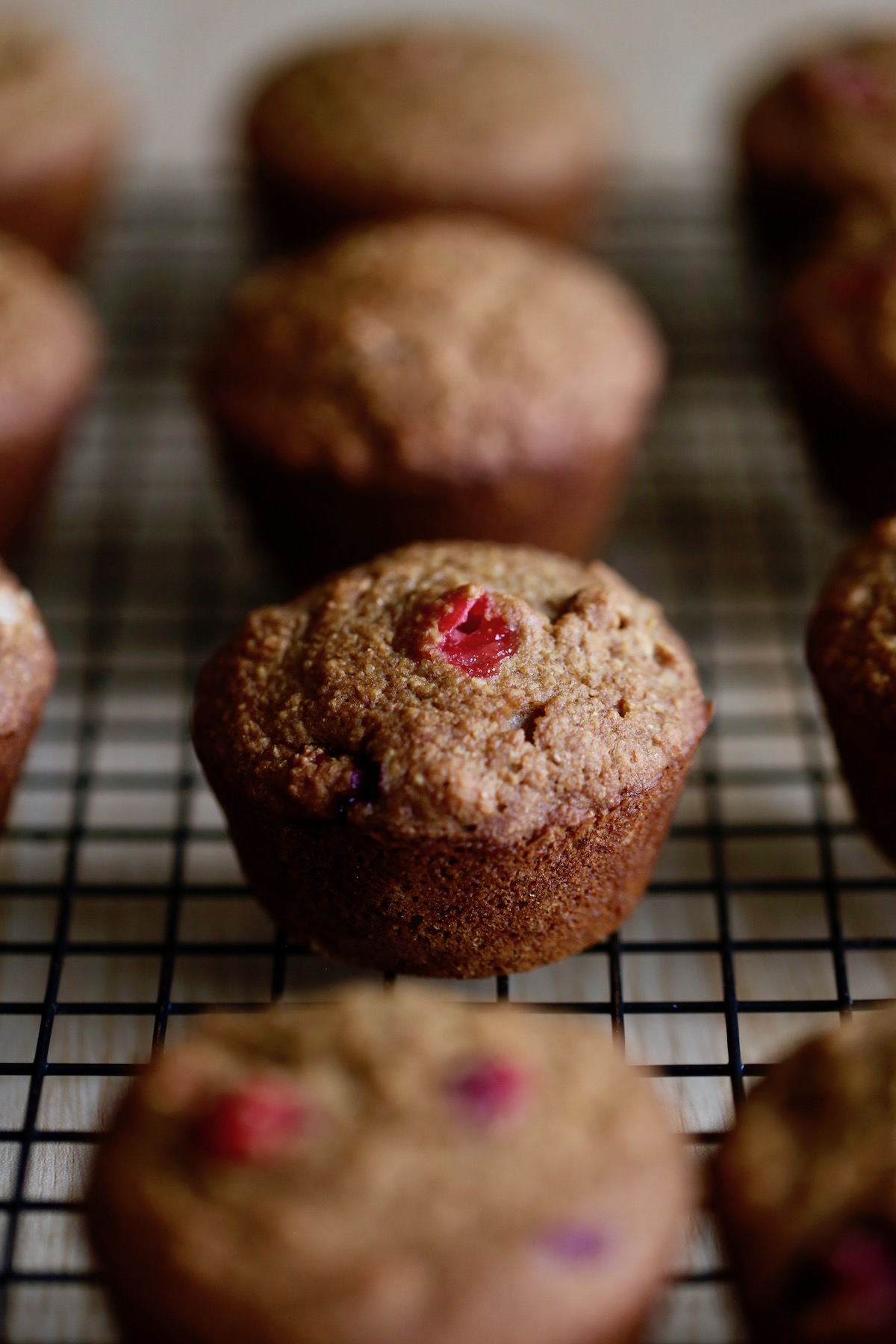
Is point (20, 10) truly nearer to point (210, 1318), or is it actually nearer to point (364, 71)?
point (364, 71)

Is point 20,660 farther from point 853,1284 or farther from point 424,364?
point 853,1284

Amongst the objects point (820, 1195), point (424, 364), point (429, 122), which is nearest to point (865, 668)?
point (820, 1195)

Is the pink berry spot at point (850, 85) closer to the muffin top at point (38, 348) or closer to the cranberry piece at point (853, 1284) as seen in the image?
the muffin top at point (38, 348)

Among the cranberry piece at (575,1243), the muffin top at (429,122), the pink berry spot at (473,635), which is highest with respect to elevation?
the muffin top at (429,122)

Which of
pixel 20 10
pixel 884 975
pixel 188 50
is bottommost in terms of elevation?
pixel 884 975

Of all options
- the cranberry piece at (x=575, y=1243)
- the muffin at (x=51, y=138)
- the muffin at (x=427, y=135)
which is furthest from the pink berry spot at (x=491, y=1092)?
the muffin at (x=51, y=138)

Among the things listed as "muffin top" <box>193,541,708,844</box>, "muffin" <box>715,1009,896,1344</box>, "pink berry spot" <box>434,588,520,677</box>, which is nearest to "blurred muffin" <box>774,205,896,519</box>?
"muffin top" <box>193,541,708,844</box>

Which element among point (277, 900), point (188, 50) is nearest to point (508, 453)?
point (277, 900)
